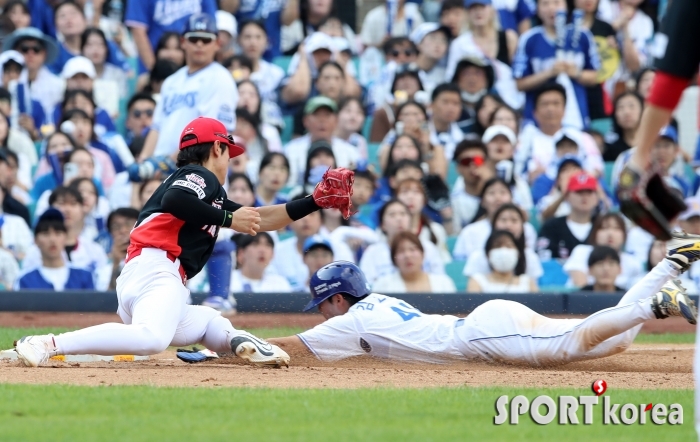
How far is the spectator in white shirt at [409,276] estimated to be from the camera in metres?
10.4

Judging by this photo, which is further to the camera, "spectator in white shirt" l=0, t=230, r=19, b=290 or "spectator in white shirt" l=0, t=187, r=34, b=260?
"spectator in white shirt" l=0, t=187, r=34, b=260

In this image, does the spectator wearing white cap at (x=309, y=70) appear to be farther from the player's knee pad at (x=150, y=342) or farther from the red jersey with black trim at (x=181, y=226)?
→ the player's knee pad at (x=150, y=342)

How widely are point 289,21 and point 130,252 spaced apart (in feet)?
26.7

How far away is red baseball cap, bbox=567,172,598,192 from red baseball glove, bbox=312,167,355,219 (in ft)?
16.6

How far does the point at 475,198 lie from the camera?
39.9 feet

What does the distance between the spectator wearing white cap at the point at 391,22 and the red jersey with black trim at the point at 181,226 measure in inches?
325

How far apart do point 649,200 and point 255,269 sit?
7.27 meters

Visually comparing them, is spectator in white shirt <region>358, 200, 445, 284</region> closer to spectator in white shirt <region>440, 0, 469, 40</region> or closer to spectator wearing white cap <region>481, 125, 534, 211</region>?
spectator wearing white cap <region>481, 125, 534, 211</region>

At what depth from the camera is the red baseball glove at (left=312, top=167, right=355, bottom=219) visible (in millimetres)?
7078

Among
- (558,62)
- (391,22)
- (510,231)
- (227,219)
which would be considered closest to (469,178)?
(510,231)

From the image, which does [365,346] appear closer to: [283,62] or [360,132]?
[360,132]

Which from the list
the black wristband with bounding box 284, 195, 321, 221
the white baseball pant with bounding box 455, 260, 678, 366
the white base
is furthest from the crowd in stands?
the white baseball pant with bounding box 455, 260, 678, 366

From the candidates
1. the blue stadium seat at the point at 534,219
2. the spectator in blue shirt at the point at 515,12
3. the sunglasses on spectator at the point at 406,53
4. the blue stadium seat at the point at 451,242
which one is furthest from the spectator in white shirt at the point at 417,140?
the spectator in blue shirt at the point at 515,12

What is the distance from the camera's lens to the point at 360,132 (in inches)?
Answer: 523
